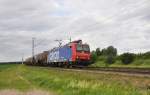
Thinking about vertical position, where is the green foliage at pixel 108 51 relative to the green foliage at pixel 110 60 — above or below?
above

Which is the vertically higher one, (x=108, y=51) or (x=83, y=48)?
(x=108, y=51)

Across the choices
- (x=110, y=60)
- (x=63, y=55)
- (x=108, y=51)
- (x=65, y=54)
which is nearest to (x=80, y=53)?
(x=65, y=54)

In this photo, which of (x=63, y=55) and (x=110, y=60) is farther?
(x=110, y=60)

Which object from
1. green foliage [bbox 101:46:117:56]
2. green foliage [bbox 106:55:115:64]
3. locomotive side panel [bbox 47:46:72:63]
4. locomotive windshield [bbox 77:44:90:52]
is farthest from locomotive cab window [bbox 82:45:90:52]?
green foliage [bbox 101:46:117:56]

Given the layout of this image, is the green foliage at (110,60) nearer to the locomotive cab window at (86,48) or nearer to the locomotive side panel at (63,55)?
the locomotive side panel at (63,55)

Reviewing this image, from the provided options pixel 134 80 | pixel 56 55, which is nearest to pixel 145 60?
pixel 56 55

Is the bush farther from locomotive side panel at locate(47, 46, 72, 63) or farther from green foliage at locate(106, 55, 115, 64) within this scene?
locomotive side panel at locate(47, 46, 72, 63)

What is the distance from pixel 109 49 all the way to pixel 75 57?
5017 centimetres

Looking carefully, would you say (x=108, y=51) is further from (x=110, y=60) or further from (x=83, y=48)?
(x=83, y=48)

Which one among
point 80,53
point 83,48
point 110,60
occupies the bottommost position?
point 110,60

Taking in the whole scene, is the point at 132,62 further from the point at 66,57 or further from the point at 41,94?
the point at 41,94

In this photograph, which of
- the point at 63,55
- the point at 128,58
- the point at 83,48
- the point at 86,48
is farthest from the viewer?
the point at 128,58

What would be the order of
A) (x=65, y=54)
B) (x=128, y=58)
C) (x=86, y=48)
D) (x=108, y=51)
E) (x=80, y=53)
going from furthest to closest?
1. (x=108, y=51)
2. (x=128, y=58)
3. (x=65, y=54)
4. (x=86, y=48)
5. (x=80, y=53)

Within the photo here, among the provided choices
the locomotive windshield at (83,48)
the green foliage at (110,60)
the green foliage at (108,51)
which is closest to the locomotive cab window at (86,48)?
the locomotive windshield at (83,48)
